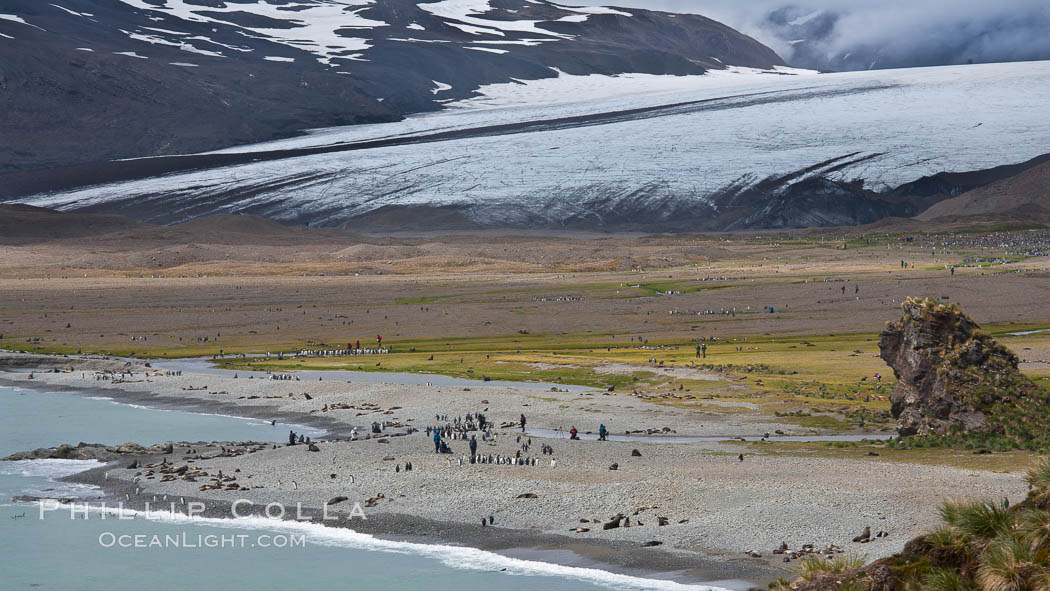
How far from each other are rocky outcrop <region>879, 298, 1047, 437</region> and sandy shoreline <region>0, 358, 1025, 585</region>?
15.5ft

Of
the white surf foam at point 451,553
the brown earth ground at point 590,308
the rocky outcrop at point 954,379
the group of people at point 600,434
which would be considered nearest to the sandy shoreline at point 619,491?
the white surf foam at point 451,553

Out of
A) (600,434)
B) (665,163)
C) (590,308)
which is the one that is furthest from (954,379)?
(665,163)

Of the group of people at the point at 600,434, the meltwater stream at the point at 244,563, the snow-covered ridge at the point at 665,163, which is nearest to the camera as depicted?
the meltwater stream at the point at 244,563

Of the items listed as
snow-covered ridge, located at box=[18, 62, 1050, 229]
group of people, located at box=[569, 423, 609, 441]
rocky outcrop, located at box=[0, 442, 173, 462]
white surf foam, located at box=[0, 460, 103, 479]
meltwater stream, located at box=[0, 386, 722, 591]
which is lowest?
meltwater stream, located at box=[0, 386, 722, 591]

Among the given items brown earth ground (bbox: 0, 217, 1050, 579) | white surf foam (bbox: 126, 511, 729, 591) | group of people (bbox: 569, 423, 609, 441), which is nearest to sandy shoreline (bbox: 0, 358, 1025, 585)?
white surf foam (bbox: 126, 511, 729, 591)

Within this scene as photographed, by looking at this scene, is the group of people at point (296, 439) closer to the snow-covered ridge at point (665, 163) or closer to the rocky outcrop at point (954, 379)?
the rocky outcrop at point (954, 379)

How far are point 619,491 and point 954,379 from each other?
1328cm

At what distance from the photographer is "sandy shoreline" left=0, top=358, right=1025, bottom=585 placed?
A: 81.8ft

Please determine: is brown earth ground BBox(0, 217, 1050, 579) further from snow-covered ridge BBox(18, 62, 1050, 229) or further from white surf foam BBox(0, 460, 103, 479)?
snow-covered ridge BBox(18, 62, 1050, 229)

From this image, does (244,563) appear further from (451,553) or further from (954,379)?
(954,379)

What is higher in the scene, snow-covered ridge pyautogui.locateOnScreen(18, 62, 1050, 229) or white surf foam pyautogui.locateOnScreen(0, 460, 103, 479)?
snow-covered ridge pyautogui.locateOnScreen(18, 62, 1050, 229)

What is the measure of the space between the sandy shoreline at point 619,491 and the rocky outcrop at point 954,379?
4.72 meters

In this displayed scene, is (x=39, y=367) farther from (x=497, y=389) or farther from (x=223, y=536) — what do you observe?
(x=223, y=536)

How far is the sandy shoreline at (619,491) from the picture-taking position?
24.9 m
